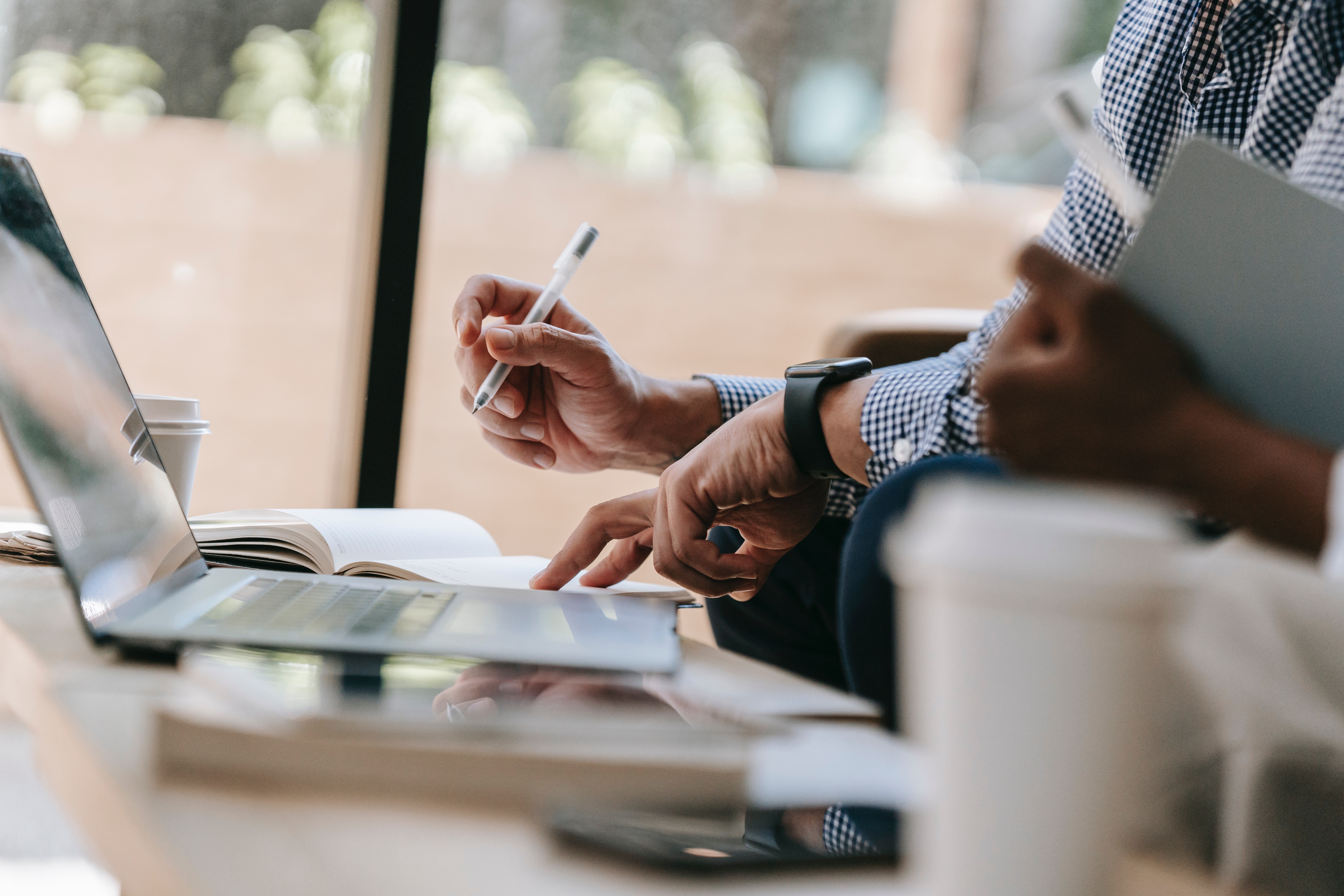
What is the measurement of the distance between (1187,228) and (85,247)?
1913 millimetres

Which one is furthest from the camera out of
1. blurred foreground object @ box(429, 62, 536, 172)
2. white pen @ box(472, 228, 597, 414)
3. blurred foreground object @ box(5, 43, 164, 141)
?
blurred foreground object @ box(429, 62, 536, 172)

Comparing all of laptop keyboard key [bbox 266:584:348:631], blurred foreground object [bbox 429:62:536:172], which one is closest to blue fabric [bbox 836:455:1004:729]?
laptop keyboard key [bbox 266:584:348:631]

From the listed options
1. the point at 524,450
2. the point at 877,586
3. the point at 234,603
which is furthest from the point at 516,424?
the point at 234,603

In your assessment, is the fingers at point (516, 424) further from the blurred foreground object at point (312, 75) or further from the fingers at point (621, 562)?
the blurred foreground object at point (312, 75)

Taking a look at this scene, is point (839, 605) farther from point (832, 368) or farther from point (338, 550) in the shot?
point (338, 550)

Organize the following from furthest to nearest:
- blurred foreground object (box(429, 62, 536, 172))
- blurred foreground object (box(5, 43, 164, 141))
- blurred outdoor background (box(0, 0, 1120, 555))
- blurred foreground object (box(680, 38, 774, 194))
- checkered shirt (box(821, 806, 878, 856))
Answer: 1. blurred foreground object (box(680, 38, 774, 194))
2. blurred foreground object (box(429, 62, 536, 172))
3. blurred outdoor background (box(0, 0, 1120, 555))
4. blurred foreground object (box(5, 43, 164, 141))
5. checkered shirt (box(821, 806, 878, 856))

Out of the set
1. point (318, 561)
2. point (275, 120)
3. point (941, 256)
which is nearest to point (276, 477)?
point (275, 120)

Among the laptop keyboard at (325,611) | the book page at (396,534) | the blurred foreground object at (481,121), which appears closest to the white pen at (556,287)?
the book page at (396,534)

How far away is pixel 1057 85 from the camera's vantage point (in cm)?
36

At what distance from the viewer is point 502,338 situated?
0.84 m

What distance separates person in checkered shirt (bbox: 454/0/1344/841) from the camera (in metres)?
0.73

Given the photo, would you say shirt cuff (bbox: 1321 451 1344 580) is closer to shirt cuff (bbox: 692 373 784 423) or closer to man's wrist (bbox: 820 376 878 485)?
man's wrist (bbox: 820 376 878 485)

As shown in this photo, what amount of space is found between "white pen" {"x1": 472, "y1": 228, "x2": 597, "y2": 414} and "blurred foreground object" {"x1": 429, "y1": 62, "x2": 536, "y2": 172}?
1305mm

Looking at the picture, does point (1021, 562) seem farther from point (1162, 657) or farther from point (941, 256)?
point (941, 256)
